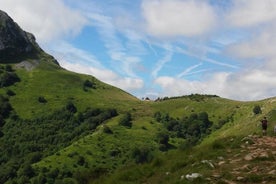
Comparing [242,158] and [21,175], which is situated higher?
[242,158]

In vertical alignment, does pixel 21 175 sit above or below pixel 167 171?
below

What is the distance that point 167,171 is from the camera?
2780 cm

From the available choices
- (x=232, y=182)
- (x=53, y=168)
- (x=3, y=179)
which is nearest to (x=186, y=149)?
(x=232, y=182)

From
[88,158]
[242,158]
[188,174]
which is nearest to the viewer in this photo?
[188,174]

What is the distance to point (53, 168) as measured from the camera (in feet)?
557

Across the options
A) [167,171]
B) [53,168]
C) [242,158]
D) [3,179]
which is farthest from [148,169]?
[3,179]

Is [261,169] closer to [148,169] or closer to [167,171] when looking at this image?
[167,171]

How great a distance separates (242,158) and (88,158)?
518 ft

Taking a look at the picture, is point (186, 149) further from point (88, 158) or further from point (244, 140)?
point (88, 158)

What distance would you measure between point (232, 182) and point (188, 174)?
2.75 m

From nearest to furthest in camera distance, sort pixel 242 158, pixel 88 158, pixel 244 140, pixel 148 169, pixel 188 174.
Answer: pixel 188 174, pixel 242 158, pixel 148 169, pixel 244 140, pixel 88 158

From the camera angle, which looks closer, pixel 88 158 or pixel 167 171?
pixel 167 171

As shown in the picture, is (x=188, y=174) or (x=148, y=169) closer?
(x=188, y=174)

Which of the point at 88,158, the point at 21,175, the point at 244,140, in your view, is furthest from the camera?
the point at 88,158
